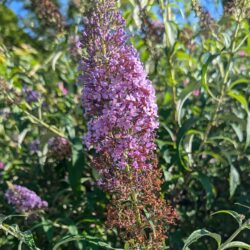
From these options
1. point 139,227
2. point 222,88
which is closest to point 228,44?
point 222,88

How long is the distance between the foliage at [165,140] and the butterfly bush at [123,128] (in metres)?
0.77

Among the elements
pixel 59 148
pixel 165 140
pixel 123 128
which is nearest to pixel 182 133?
pixel 165 140

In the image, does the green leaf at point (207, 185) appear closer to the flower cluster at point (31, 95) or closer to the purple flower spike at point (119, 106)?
the purple flower spike at point (119, 106)

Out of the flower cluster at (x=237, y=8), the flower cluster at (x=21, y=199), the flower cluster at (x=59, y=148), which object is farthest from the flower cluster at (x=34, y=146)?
the flower cluster at (x=237, y=8)

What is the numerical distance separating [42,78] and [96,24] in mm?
2249

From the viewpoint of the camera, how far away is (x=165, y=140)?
3.41 m

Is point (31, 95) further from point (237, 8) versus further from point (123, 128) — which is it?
point (123, 128)

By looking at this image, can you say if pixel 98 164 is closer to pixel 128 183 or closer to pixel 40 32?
pixel 128 183

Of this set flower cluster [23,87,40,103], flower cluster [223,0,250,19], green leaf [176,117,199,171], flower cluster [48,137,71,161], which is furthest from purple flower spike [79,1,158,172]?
flower cluster [23,87,40,103]

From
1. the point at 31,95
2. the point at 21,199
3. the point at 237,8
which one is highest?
the point at 237,8

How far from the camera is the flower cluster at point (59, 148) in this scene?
3379 millimetres

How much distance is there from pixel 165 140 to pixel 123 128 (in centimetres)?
148

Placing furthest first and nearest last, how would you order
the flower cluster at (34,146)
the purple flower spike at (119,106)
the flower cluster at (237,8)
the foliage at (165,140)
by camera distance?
the flower cluster at (34,146)
the foliage at (165,140)
the flower cluster at (237,8)
the purple flower spike at (119,106)

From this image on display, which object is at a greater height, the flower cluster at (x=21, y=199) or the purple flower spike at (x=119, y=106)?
the purple flower spike at (x=119, y=106)
